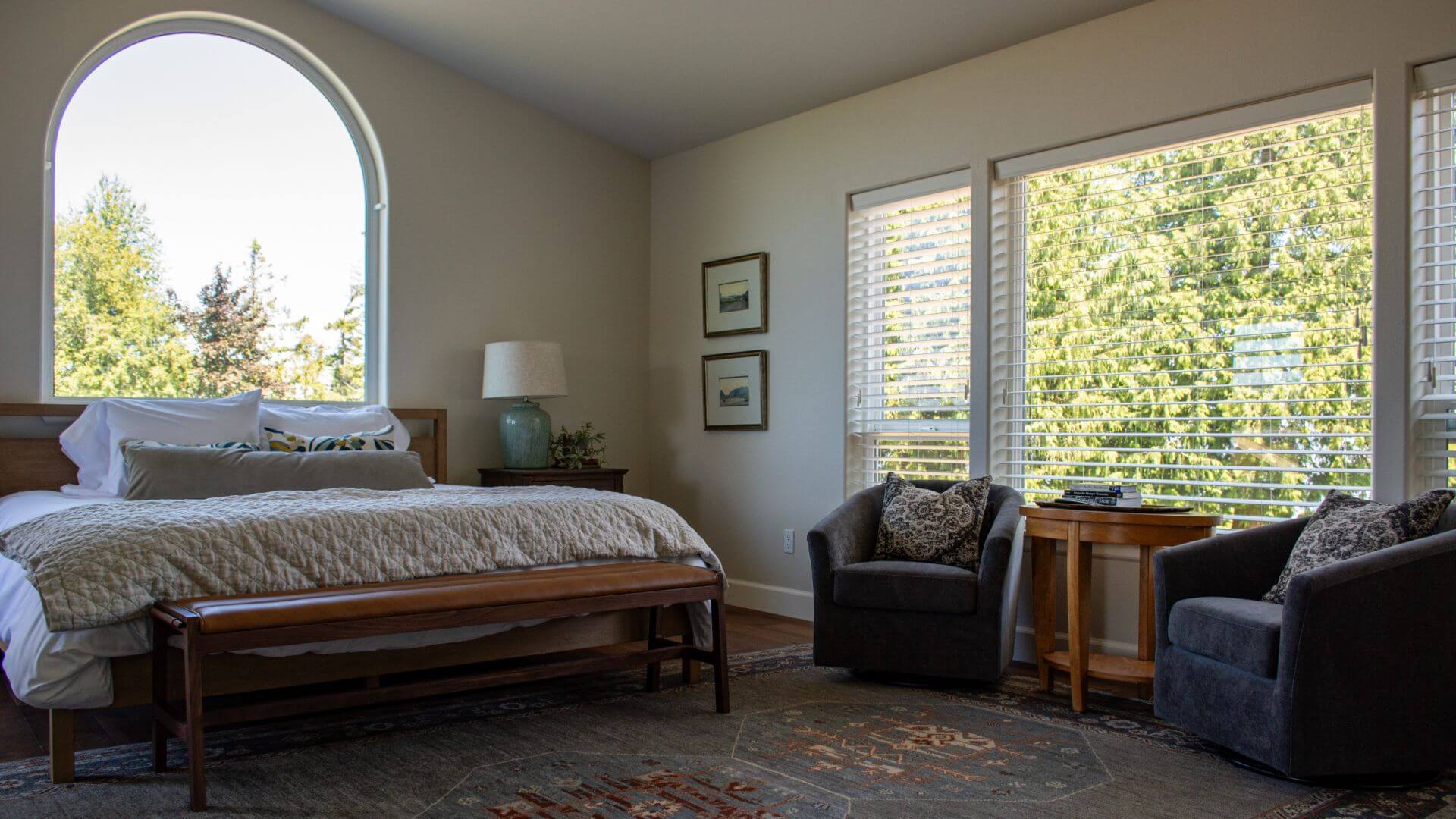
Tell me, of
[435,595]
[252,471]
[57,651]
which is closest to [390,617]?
[435,595]

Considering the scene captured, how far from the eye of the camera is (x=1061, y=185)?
4.21 meters

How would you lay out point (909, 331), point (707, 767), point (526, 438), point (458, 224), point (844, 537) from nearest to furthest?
point (707, 767) < point (844, 537) < point (909, 331) < point (526, 438) < point (458, 224)

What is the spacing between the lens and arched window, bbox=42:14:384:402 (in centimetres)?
423

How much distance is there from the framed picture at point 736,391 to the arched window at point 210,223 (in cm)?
173

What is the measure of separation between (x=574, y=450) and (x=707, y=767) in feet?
9.51

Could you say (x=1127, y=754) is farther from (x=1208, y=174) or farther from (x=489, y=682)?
(x=1208, y=174)

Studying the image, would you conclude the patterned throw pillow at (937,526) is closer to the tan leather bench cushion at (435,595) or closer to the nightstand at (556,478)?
the tan leather bench cushion at (435,595)

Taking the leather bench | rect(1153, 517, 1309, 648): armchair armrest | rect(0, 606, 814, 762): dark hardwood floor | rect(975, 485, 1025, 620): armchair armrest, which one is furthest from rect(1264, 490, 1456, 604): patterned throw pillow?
rect(0, 606, 814, 762): dark hardwood floor

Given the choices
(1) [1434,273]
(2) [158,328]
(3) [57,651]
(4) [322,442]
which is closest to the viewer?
(3) [57,651]

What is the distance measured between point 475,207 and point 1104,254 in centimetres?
311

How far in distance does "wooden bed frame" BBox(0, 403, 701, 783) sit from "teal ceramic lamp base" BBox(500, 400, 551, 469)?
1645 millimetres

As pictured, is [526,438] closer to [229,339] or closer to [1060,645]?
[229,339]

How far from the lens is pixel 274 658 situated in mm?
2812

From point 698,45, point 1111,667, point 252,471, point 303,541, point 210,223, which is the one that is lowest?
point 1111,667
